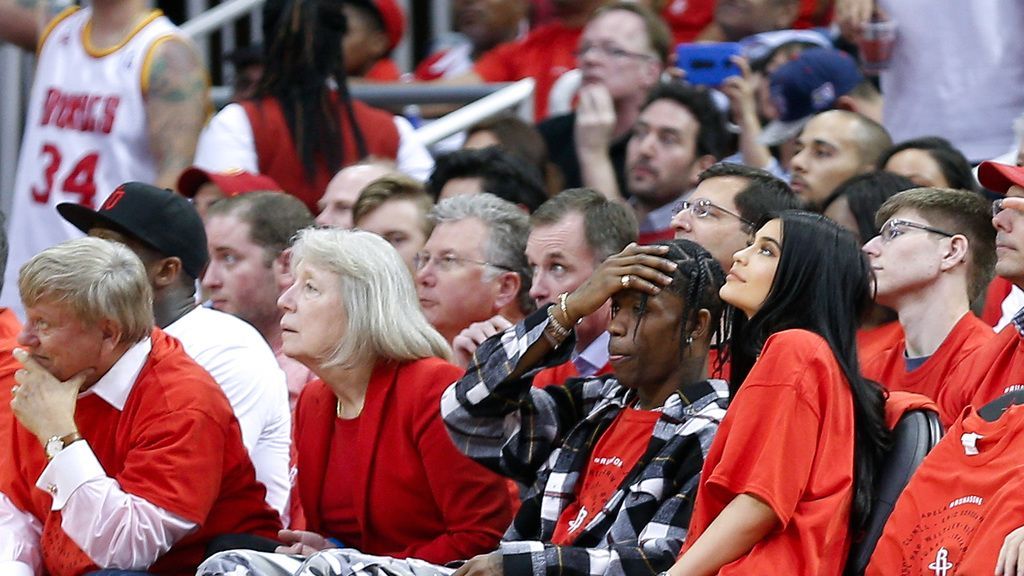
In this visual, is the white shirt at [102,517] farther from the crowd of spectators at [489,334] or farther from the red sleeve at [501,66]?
the red sleeve at [501,66]

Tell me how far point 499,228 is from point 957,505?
6.82ft

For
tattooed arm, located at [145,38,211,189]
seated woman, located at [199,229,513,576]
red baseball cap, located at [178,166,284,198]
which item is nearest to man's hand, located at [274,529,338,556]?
seated woman, located at [199,229,513,576]

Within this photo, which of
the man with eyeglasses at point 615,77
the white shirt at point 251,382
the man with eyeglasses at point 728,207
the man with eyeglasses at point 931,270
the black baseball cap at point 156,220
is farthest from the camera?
the man with eyeglasses at point 615,77

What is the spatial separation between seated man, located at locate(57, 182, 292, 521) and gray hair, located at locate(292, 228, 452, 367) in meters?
0.38

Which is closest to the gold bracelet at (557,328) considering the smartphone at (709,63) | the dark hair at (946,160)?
the dark hair at (946,160)

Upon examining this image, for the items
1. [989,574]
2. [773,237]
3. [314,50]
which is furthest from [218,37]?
[989,574]

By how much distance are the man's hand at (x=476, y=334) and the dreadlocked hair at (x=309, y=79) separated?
1.66 metres

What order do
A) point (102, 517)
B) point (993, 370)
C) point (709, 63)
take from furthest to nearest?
point (709, 63) → point (102, 517) → point (993, 370)

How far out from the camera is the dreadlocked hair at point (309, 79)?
6.73 meters

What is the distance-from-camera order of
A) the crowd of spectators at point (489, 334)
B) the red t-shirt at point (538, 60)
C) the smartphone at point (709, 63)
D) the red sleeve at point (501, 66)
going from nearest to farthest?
1. the crowd of spectators at point (489, 334)
2. the smartphone at point (709, 63)
3. the red t-shirt at point (538, 60)
4. the red sleeve at point (501, 66)

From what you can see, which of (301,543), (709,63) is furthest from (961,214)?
(709,63)

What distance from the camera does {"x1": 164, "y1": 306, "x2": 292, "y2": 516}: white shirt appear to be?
5129mm

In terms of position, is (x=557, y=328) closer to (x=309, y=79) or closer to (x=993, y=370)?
(x=993, y=370)

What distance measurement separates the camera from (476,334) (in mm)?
5250
